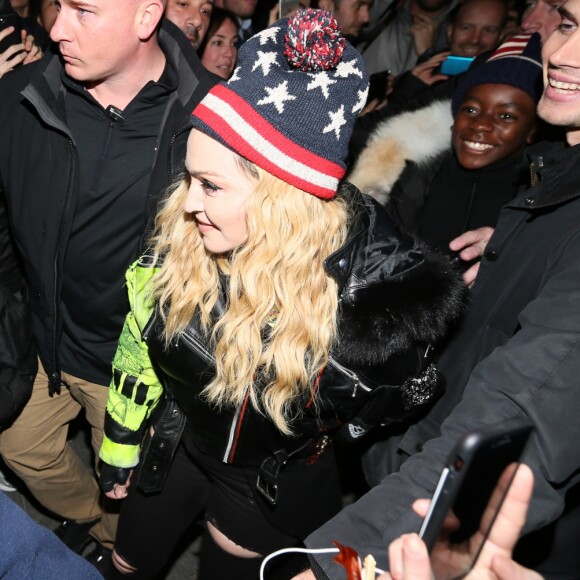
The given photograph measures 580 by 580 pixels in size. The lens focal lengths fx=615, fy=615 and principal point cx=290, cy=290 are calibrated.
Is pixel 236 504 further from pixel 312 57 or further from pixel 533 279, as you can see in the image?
pixel 312 57

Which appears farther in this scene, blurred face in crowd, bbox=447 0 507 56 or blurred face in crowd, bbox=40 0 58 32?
blurred face in crowd, bbox=447 0 507 56

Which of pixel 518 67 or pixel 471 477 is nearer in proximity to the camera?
pixel 471 477

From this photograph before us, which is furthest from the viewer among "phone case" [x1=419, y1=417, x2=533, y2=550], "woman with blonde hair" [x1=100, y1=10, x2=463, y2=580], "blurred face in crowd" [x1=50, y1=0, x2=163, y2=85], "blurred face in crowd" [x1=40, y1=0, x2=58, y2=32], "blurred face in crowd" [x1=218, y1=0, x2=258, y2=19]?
"blurred face in crowd" [x1=218, y1=0, x2=258, y2=19]

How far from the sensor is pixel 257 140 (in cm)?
163

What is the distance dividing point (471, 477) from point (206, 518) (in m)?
1.53

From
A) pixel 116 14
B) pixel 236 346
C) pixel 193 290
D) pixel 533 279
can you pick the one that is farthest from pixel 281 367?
pixel 116 14

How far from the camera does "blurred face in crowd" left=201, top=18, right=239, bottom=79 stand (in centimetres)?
382

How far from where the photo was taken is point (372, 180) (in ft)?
10.2

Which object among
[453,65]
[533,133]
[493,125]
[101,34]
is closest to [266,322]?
[101,34]

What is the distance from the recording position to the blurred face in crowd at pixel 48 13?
3.66 m

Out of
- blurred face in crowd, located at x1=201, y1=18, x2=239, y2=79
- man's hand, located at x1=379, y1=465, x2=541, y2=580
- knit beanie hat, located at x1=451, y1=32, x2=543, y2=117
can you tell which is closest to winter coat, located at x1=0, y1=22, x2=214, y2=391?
blurred face in crowd, located at x1=201, y1=18, x2=239, y2=79

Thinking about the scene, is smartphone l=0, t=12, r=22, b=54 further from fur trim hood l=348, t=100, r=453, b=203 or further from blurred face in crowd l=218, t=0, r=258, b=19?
blurred face in crowd l=218, t=0, r=258, b=19

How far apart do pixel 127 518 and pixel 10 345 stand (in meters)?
0.83

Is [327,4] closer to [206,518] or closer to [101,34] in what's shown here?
[101,34]
